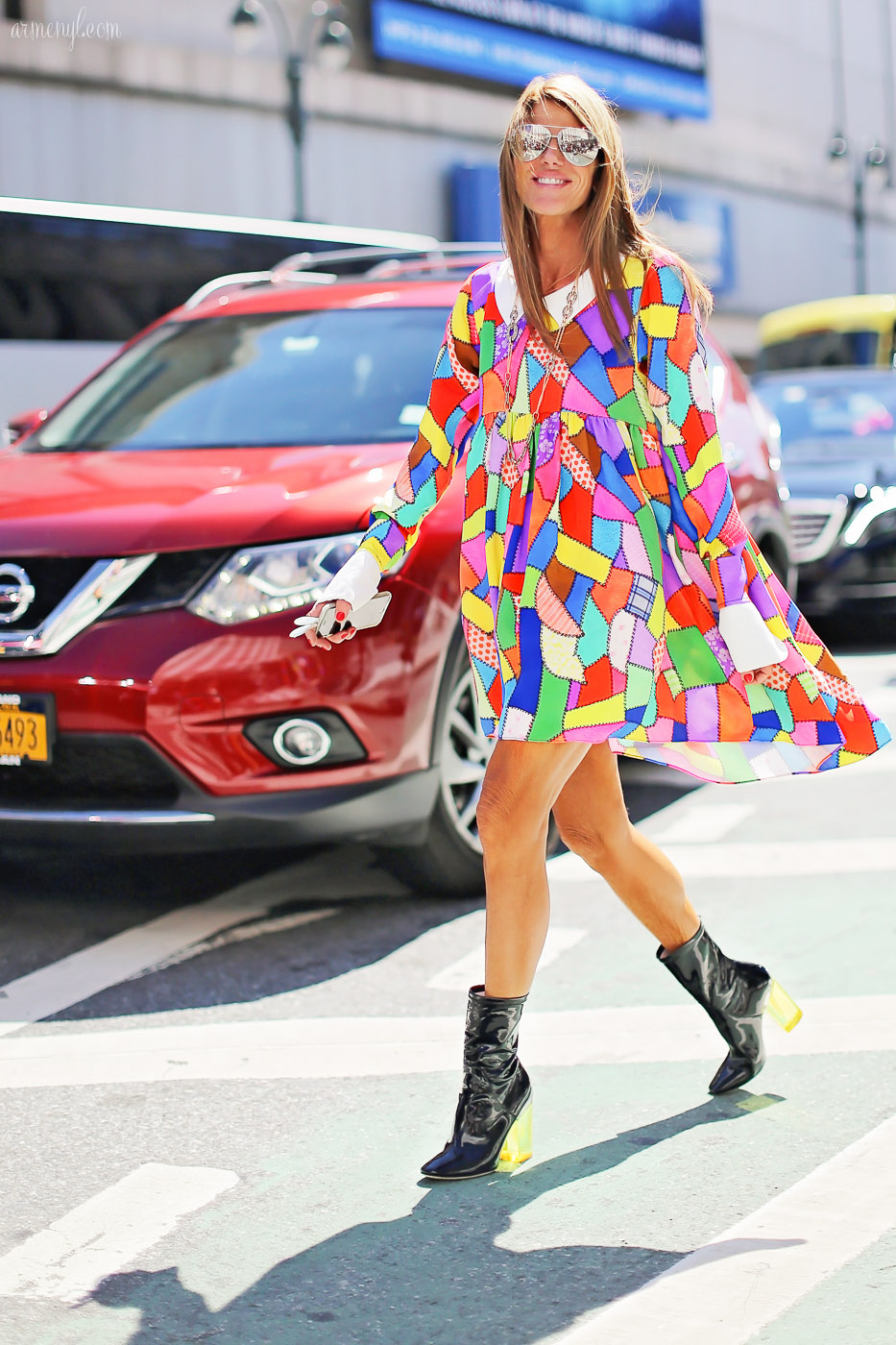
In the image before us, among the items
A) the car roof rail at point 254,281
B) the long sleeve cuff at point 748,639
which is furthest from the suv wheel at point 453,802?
the car roof rail at point 254,281

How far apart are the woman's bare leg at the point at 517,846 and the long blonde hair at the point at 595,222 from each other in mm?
673

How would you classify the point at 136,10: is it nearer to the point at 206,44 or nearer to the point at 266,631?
the point at 206,44

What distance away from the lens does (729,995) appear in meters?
3.28

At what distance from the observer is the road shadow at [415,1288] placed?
2.44 meters

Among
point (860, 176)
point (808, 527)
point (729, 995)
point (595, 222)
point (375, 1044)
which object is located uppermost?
point (860, 176)

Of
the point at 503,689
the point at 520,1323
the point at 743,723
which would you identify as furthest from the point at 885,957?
the point at 520,1323

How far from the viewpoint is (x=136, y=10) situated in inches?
934

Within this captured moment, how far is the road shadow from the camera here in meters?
2.44

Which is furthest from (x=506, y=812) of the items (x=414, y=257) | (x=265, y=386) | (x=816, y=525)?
(x=816, y=525)

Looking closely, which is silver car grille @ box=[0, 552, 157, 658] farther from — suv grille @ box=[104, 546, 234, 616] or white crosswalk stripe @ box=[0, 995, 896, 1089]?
white crosswalk stripe @ box=[0, 995, 896, 1089]

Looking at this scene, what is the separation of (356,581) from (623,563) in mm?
457

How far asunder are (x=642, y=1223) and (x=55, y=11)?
873 inches

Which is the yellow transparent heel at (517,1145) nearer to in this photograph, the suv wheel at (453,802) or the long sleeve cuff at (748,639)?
the long sleeve cuff at (748,639)

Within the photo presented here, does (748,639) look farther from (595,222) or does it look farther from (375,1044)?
(375,1044)
